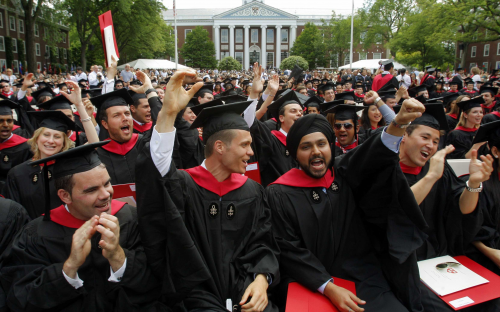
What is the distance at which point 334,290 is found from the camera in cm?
261

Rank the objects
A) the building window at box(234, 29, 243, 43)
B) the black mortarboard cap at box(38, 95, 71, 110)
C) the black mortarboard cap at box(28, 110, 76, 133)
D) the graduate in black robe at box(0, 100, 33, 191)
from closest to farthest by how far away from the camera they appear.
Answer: the black mortarboard cap at box(28, 110, 76, 133)
the graduate in black robe at box(0, 100, 33, 191)
the black mortarboard cap at box(38, 95, 71, 110)
the building window at box(234, 29, 243, 43)

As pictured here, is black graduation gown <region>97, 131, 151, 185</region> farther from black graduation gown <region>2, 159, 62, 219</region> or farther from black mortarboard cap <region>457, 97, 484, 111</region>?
black mortarboard cap <region>457, 97, 484, 111</region>

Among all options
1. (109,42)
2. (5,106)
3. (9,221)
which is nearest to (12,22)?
(109,42)

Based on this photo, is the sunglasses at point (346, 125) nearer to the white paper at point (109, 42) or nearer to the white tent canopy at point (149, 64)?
the white paper at point (109, 42)

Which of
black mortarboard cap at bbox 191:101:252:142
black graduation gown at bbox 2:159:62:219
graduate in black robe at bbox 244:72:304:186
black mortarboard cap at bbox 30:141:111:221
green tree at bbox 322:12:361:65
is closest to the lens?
black mortarboard cap at bbox 30:141:111:221

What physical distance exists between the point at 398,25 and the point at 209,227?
4960 centimetres

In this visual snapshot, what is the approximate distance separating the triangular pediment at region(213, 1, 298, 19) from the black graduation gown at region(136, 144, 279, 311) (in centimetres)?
8192

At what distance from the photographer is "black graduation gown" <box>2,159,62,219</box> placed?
363cm

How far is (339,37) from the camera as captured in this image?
5369cm

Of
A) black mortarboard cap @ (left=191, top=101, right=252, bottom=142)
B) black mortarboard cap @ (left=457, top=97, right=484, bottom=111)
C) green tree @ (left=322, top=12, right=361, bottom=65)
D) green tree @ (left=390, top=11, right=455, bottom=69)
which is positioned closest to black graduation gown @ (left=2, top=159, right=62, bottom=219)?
black mortarboard cap @ (left=191, top=101, right=252, bottom=142)

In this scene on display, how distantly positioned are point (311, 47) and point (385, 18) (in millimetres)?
19801

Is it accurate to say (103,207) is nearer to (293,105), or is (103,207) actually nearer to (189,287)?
(189,287)

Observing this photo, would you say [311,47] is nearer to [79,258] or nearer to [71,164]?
[71,164]

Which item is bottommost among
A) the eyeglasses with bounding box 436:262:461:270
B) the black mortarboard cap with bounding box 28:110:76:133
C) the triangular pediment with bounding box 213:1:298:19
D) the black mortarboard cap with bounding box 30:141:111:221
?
the eyeglasses with bounding box 436:262:461:270
